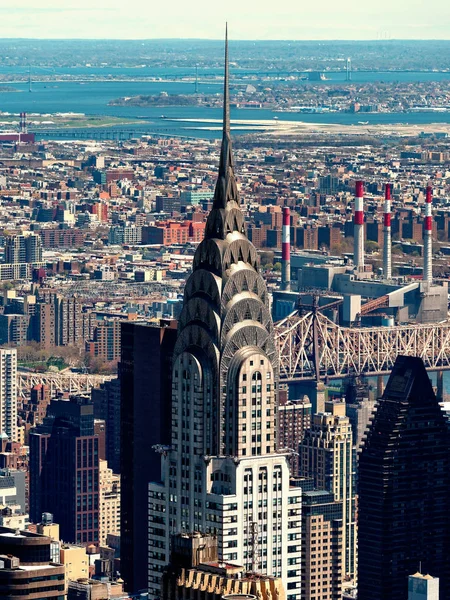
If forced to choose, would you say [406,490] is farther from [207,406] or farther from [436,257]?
[436,257]

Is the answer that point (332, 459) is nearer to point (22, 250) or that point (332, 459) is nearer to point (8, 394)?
point (8, 394)

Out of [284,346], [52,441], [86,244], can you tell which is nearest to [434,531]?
[52,441]

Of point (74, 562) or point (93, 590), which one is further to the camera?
point (74, 562)

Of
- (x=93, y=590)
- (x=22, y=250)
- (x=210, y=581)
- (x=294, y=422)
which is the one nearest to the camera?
(x=210, y=581)

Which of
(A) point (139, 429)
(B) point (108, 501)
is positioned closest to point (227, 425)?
(A) point (139, 429)

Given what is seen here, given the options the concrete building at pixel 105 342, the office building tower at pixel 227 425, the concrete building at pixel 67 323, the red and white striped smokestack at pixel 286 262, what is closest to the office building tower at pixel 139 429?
the office building tower at pixel 227 425

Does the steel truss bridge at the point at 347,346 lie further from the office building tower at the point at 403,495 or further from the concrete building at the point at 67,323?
the office building tower at the point at 403,495
